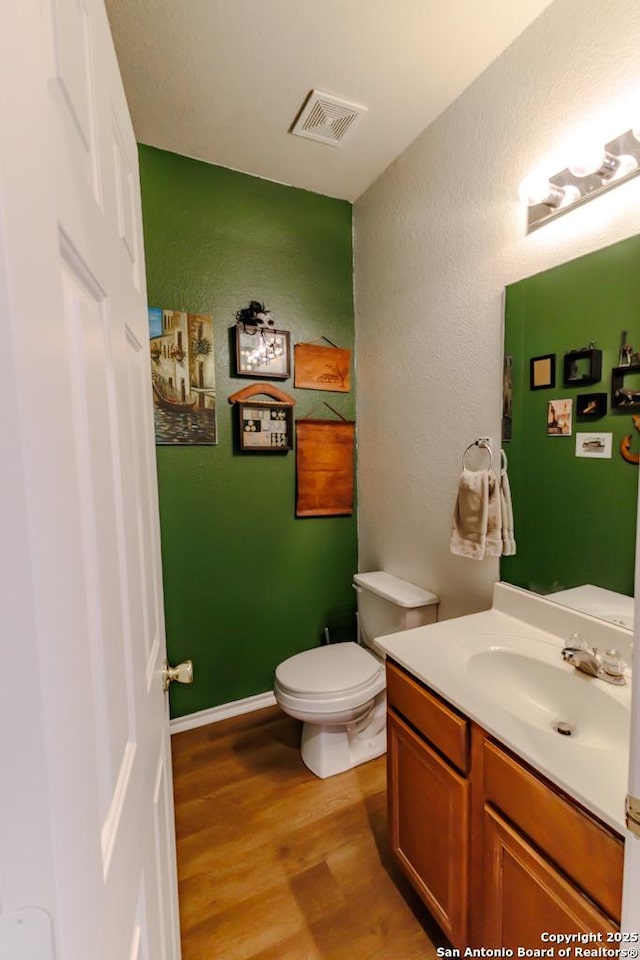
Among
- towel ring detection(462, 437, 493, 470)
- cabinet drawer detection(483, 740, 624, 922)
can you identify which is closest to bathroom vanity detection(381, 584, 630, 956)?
cabinet drawer detection(483, 740, 624, 922)

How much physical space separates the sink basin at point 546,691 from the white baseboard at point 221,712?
1369mm

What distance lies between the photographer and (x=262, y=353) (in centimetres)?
206

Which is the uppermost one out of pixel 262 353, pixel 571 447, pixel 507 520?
pixel 262 353

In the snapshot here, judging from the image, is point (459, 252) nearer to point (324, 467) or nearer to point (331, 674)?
point (324, 467)

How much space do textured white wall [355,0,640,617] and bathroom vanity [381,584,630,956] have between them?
398mm

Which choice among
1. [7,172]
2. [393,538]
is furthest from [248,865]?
[7,172]

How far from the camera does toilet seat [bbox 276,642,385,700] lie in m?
1.63

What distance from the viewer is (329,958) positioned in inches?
44.9

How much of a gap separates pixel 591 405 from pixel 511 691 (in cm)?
85

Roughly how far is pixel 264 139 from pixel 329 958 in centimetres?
285

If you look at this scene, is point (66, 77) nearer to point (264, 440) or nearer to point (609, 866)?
point (609, 866)

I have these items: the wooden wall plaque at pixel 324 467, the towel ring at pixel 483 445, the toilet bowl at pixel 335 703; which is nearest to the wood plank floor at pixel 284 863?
the toilet bowl at pixel 335 703

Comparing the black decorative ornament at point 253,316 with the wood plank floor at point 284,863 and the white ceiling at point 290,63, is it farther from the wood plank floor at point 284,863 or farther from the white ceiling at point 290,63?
the wood plank floor at point 284,863

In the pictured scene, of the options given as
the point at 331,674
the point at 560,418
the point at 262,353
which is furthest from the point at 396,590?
the point at 262,353
